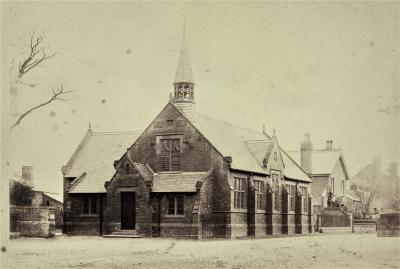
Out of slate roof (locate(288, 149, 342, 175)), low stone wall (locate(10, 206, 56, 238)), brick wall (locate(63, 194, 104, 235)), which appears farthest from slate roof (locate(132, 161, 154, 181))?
slate roof (locate(288, 149, 342, 175))

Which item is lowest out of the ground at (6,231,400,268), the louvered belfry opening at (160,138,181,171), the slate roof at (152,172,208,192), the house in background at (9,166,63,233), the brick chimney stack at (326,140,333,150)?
the ground at (6,231,400,268)

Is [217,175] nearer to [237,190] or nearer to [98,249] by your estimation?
[237,190]

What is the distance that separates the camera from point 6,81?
24.1 meters

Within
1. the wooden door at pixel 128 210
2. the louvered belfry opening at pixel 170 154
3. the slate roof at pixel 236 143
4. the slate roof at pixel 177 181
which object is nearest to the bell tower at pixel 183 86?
the slate roof at pixel 236 143

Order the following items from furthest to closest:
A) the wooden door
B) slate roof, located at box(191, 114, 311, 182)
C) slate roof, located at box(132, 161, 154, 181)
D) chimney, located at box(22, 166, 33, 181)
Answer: chimney, located at box(22, 166, 33, 181), slate roof, located at box(191, 114, 311, 182), the wooden door, slate roof, located at box(132, 161, 154, 181)

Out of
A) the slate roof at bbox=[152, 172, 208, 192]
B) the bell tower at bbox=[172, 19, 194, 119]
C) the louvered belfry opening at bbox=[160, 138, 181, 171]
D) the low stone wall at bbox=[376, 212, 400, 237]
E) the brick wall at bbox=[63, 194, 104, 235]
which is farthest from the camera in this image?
the bell tower at bbox=[172, 19, 194, 119]

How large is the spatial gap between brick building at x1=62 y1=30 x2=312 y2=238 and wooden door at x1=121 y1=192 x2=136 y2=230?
7 centimetres

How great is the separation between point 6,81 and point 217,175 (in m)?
23.2

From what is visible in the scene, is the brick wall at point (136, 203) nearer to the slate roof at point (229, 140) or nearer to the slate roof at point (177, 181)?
the slate roof at point (177, 181)

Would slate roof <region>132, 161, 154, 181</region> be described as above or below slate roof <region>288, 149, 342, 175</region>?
below

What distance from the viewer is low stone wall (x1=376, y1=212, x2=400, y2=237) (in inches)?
1711

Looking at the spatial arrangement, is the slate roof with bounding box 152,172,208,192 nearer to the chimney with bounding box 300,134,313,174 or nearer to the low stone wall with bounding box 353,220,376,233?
the low stone wall with bounding box 353,220,376,233

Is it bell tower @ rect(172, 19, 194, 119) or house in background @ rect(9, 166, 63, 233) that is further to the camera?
bell tower @ rect(172, 19, 194, 119)

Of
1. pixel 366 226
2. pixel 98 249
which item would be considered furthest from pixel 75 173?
pixel 366 226
